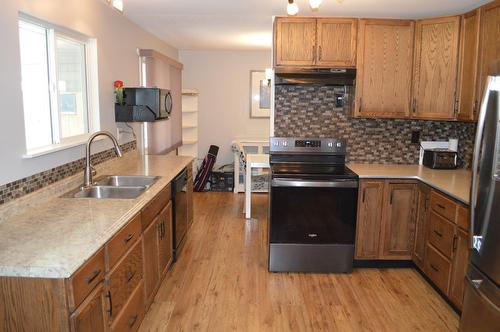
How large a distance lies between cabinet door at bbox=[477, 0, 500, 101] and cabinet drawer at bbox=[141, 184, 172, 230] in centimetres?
253

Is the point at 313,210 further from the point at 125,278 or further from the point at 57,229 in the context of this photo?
the point at 57,229

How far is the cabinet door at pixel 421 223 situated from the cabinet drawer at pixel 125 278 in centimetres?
228

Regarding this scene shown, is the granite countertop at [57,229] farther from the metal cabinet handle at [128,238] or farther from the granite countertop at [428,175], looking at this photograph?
the granite countertop at [428,175]

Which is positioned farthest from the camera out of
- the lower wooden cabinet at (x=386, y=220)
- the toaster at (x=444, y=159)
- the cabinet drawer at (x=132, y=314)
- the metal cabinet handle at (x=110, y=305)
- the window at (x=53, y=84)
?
the toaster at (x=444, y=159)

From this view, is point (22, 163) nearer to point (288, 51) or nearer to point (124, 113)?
point (124, 113)

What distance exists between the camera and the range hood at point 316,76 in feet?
12.0

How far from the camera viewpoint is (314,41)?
12.2 feet

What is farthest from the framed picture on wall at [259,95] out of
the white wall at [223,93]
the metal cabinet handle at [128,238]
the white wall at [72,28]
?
the metal cabinet handle at [128,238]

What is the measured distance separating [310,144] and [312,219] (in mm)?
784

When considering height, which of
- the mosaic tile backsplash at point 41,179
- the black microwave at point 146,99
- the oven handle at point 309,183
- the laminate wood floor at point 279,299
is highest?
the black microwave at point 146,99

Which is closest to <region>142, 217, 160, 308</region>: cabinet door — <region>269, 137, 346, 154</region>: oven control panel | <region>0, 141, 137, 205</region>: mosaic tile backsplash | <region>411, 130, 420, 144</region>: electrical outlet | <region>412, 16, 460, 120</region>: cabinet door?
<region>0, 141, 137, 205</region>: mosaic tile backsplash

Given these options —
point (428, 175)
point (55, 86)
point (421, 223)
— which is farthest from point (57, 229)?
point (428, 175)

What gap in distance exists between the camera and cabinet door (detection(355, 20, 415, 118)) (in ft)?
12.2

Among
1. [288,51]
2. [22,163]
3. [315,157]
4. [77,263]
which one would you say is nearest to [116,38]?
[288,51]
